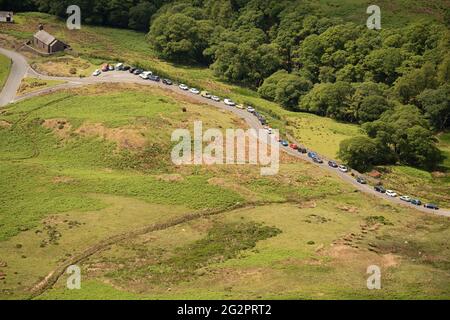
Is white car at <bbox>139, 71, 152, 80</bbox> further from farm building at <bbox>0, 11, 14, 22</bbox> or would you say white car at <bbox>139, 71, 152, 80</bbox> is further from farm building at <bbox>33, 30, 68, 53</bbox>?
farm building at <bbox>0, 11, 14, 22</bbox>

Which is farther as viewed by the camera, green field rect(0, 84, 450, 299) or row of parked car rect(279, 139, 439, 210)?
row of parked car rect(279, 139, 439, 210)

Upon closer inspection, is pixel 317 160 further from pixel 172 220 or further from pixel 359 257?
pixel 359 257

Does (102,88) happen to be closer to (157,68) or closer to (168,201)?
(157,68)

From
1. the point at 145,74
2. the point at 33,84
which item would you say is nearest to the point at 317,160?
the point at 145,74

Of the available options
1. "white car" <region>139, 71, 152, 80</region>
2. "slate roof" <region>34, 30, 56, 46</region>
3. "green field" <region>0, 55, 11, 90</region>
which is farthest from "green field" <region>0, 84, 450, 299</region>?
"slate roof" <region>34, 30, 56, 46</region>

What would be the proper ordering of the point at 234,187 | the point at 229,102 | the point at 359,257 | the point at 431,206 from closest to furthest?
the point at 359,257 < the point at 234,187 < the point at 431,206 < the point at 229,102

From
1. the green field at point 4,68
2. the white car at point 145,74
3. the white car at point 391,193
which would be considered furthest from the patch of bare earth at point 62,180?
the white car at point 391,193
